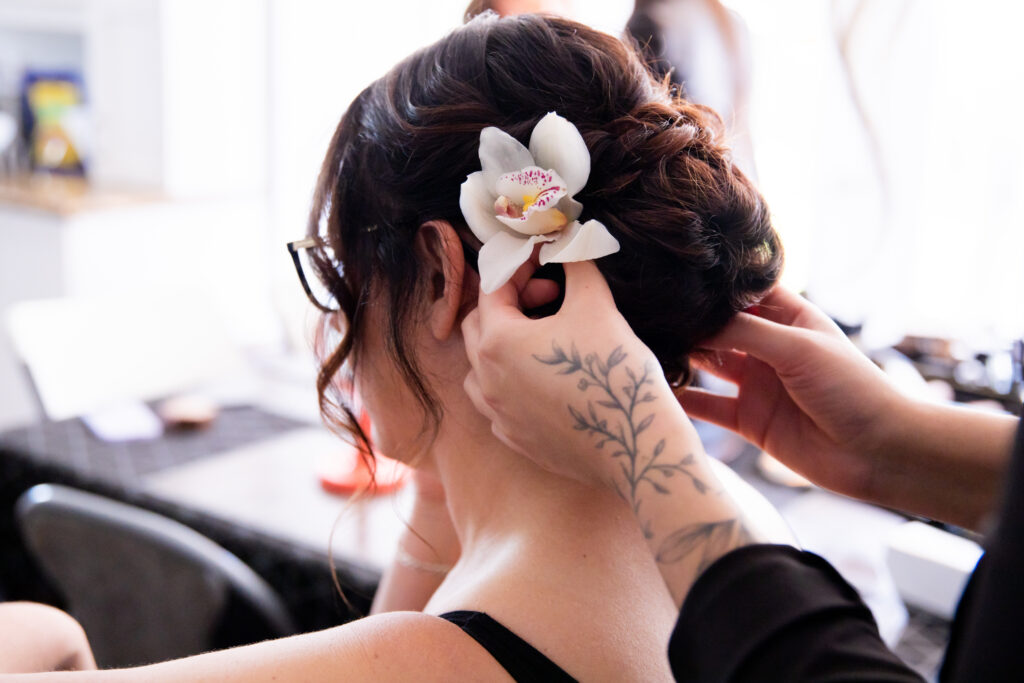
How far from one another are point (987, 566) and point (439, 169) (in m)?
0.59

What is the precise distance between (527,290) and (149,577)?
0.96 metres

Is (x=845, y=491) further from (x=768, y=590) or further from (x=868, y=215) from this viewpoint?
(x=868, y=215)

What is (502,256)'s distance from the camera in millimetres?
762

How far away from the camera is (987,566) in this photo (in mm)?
442

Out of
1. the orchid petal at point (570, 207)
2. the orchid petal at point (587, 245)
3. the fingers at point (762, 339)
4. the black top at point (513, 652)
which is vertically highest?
the orchid petal at point (570, 207)

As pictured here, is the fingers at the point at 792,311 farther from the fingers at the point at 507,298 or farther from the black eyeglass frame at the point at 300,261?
the black eyeglass frame at the point at 300,261

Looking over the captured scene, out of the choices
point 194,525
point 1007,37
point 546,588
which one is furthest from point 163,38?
point 546,588

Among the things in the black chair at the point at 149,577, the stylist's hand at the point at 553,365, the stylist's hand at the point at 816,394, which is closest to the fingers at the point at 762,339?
the stylist's hand at the point at 816,394

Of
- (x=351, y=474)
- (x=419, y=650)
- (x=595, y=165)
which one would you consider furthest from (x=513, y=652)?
(x=351, y=474)

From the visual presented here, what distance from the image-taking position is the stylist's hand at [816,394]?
0.92m

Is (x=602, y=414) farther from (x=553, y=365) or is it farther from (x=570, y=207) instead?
(x=570, y=207)

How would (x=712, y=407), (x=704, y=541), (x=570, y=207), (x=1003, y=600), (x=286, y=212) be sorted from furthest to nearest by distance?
(x=286, y=212)
(x=712, y=407)
(x=570, y=207)
(x=704, y=541)
(x=1003, y=600)

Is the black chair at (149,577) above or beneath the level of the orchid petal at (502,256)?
beneath

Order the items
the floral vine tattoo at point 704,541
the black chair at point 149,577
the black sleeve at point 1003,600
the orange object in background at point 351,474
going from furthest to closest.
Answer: the orange object in background at point 351,474 < the black chair at point 149,577 < the floral vine tattoo at point 704,541 < the black sleeve at point 1003,600
